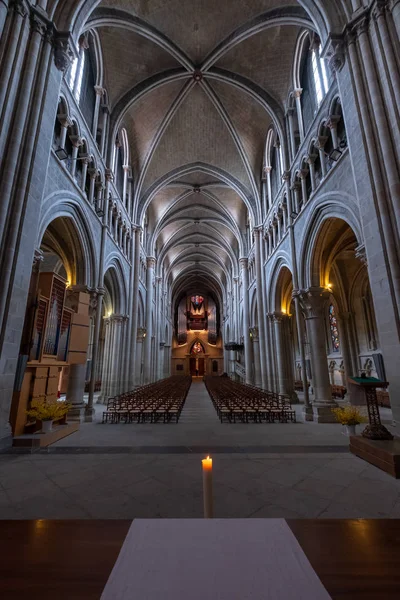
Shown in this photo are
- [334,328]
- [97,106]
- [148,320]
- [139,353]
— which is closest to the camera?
[97,106]

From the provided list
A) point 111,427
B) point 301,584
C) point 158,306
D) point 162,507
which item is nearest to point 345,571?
point 301,584

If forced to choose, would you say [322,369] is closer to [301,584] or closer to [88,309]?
[88,309]

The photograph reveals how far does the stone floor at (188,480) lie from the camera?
3.02 meters

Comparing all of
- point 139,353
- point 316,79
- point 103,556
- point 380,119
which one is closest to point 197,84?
point 316,79

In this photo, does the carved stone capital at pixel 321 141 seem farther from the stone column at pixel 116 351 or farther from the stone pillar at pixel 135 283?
the stone column at pixel 116 351

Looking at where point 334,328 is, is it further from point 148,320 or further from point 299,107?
point 148,320

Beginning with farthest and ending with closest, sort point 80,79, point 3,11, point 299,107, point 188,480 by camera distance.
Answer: point 299,107, point 80,79, point 3,11, point 188,480

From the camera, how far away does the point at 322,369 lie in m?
9.54

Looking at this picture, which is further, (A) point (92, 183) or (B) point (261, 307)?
(B) point (261, 307)

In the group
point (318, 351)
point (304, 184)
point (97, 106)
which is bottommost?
point (318, 351)

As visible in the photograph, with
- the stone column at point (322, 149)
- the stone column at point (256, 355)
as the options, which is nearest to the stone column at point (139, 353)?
the stone column at point (256, 355)

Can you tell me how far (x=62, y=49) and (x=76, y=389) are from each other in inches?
371

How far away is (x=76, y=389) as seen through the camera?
930 cm

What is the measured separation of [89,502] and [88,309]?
24.7 feet
